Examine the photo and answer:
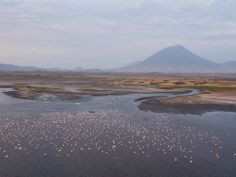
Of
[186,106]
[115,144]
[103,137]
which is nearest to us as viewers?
[115,144]

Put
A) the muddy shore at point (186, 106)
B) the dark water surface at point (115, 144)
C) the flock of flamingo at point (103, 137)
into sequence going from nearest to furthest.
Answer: the dark water surface at point (115, 144) < the flock of flamingo at point (103, 137) < the muddy shore at point (186, 106)

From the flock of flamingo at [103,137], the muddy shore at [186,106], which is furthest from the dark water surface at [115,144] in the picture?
the muddy shore at [186,106]

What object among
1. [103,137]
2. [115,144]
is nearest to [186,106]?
[103,137]

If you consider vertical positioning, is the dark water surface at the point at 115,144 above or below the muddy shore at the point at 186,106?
below

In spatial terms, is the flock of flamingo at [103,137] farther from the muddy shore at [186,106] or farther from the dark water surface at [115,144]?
the muddy shore at [186,106]

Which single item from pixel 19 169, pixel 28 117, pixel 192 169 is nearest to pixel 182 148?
pixel 192 169

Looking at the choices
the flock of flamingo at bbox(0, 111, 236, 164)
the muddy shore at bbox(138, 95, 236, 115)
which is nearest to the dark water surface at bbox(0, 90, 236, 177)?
the flock of flamingo at bbox(0, 111, 236, 164)

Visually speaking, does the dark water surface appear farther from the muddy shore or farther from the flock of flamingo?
the muddy shore

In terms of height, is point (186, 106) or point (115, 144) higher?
point (186, 106)

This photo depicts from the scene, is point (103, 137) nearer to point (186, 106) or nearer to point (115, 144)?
point (115, 144)
